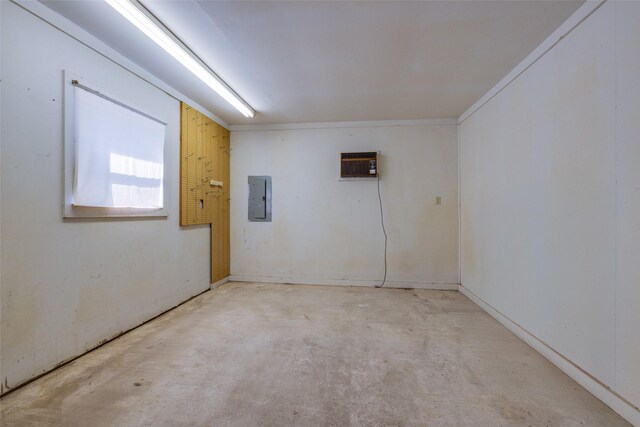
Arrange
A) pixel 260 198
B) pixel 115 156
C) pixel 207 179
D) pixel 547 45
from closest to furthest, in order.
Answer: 1. pixel 547 45
2. pixel 115 156
3. pixel 207 179
4. pixel 260 198

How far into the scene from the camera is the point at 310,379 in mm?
1896

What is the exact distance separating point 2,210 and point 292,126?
3.61 metres

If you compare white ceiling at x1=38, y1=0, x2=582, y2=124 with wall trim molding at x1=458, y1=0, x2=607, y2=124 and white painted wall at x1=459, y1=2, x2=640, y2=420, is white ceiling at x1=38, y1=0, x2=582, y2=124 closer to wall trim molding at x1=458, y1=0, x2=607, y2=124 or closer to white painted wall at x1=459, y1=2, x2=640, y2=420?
wall trim molding at x1=458, y1=0, x2=607, y2=124

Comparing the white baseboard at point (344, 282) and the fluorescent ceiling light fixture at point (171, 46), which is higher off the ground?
the fluorescent ceiling light fixture at point (171, 46)

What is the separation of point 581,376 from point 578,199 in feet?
4.31

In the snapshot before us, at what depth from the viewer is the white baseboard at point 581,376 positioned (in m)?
1.53

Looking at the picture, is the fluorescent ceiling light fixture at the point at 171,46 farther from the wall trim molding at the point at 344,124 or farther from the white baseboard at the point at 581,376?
the white baseboard at the point at 581,376

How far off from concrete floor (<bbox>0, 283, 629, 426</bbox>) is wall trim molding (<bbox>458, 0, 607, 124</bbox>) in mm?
2708

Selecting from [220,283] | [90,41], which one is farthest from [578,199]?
[220,283]

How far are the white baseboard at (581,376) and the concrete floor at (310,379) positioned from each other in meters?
0.06

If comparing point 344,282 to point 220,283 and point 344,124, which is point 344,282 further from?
point 344,124

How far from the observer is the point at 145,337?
250cm

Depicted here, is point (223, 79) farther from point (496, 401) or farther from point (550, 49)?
point (496, 401)

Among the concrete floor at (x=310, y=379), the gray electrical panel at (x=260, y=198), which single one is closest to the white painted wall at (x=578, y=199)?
the concrete floor at (x=310, y=379)
